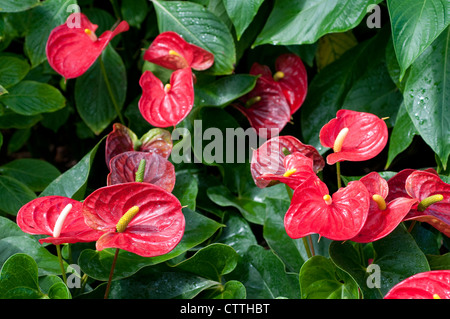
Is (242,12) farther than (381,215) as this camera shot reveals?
Yes

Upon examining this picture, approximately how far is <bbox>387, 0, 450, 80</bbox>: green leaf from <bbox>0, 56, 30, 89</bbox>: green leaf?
83cm

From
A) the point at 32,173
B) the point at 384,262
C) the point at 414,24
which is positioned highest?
the point at 414,24

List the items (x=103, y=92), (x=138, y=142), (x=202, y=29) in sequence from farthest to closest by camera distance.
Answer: (x=103, y=92) → (x=202, y=29) → (x=138, y=142)

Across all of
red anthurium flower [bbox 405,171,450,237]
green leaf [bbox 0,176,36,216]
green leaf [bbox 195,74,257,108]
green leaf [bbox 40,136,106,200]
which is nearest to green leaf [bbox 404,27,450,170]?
red anthurium flower [bbox 405,171,450,237]

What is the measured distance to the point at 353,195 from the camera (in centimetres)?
75

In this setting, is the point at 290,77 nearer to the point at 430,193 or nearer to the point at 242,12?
the point at 242,12

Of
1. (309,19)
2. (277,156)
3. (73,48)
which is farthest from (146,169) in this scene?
(309,19)

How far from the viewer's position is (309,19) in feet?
3.37

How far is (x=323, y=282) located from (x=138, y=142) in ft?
1.52

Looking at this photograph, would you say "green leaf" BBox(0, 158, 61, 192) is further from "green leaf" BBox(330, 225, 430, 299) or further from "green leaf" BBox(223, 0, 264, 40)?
"green leaf" BBox(330, 225, 430, 299)

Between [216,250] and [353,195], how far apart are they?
27cm

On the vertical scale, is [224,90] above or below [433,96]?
below

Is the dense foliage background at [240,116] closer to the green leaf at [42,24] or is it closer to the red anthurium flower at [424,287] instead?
the green leaf at [42,24]

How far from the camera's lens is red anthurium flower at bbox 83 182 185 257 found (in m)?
0.71
